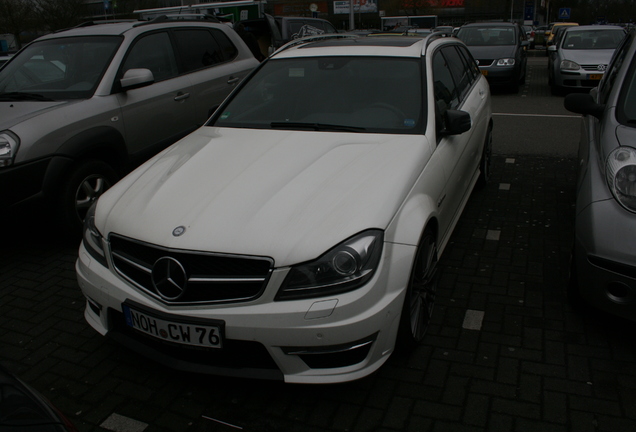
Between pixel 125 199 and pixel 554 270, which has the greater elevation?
pixel 125 199

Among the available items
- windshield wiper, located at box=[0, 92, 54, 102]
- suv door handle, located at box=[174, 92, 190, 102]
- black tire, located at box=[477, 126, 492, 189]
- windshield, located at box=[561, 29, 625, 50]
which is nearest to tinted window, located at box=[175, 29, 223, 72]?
suv door handle, located at box=[174, 92, 190, 102]

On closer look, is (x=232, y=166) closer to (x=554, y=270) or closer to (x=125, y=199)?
(x=125, y=199)

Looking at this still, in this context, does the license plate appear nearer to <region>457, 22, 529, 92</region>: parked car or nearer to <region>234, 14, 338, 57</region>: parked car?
<region>234, 14, 338, 57</region>: parked car

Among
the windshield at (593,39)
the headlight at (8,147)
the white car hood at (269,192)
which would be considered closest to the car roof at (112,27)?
the headlight at (8,147)

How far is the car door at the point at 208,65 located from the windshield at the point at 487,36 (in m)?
9.08

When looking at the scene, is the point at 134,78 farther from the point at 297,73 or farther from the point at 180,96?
the point at 297,73

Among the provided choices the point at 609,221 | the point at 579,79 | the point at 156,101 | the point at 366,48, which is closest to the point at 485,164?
the point at 366,48

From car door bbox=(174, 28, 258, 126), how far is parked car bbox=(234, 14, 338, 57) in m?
5.11

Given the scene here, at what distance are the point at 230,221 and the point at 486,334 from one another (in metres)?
1.70

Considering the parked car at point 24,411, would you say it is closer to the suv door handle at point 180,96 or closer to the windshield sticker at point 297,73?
the windshield sticker at point 297,73

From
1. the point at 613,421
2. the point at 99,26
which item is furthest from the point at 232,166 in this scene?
the point at 99,26

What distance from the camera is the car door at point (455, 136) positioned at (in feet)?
12.3

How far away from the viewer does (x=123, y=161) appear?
518cm

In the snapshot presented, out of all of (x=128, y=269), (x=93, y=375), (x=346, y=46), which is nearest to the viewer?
(x=128, y=269)
